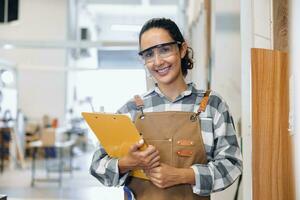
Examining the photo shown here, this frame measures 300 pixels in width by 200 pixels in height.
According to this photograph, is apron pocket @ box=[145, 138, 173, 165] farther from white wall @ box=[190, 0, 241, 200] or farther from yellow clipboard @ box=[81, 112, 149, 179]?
white wall @ box=[190, 0, 241, 200]

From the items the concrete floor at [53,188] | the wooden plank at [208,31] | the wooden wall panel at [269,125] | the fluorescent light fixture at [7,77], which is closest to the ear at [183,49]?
the wooden wall panel at [269,125]

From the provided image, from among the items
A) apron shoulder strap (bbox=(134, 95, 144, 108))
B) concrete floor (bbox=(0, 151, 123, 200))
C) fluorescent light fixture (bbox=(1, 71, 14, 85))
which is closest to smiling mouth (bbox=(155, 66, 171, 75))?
apron shoulder strap (bbox=(134, 95, 144, 108))

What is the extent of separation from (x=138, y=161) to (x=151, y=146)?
0.06m

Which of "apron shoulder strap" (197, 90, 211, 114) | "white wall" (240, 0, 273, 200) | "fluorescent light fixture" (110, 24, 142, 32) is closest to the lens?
"apron shoulder strap" (197, 90, 211, 114)

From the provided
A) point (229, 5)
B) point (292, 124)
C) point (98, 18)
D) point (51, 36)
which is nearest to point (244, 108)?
point (292, 124)

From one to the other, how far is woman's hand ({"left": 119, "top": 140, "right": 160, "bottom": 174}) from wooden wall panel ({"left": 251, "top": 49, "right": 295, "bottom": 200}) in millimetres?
400

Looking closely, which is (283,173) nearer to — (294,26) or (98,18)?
(294,26)

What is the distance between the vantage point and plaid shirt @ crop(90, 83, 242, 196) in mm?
1143

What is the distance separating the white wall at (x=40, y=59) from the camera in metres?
9.51

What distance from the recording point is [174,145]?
3.90ft

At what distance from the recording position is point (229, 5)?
8.25ft

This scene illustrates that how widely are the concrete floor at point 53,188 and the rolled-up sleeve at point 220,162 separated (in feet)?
11.9

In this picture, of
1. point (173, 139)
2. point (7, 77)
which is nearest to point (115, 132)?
point (173, 139)

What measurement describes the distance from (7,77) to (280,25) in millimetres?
7353
